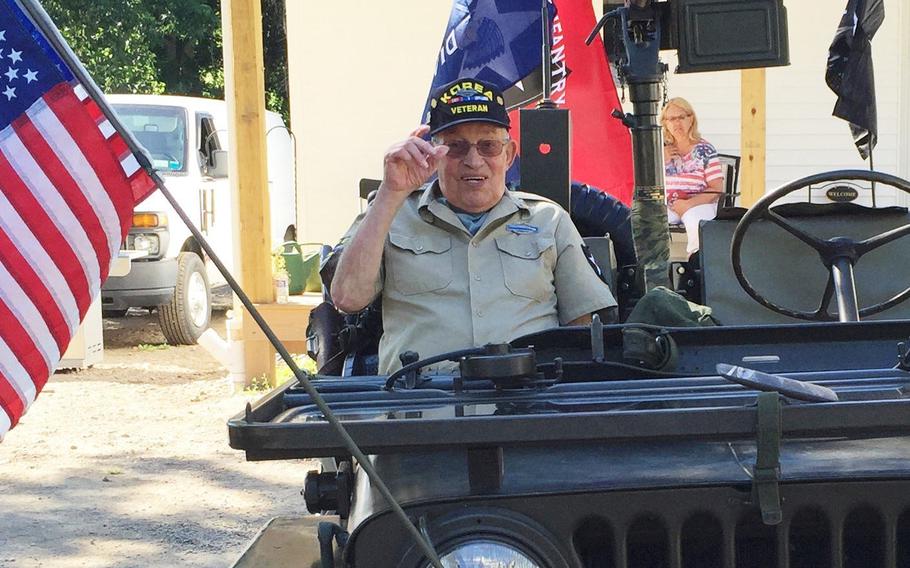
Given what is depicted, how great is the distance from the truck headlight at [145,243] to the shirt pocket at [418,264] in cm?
771

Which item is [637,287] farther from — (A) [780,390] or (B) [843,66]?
(A) [780,390]

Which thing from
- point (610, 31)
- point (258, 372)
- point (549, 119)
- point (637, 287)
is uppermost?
point (610, 31)

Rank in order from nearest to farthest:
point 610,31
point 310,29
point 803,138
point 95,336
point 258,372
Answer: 1. point 610,31
2. point 258,372
3. point 95,336
4. point 310,29
5. point 803,138

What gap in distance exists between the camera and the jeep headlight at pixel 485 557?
1883 mm

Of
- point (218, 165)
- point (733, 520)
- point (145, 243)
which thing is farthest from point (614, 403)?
point (218, 165)

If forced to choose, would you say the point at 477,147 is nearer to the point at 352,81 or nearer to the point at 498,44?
the point at 498,44

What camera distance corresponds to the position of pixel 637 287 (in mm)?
4273

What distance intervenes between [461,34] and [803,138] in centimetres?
574

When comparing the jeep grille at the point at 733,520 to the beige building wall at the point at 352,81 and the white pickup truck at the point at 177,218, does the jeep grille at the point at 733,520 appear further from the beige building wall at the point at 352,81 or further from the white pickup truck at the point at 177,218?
the beige building wall at the point at 352,81

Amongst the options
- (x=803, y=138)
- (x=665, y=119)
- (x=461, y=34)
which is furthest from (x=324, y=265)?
(x=803, y=138)

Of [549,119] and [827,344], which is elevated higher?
[549,119]

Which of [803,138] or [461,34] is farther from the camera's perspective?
[803,138]

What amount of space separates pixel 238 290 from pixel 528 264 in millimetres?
1900

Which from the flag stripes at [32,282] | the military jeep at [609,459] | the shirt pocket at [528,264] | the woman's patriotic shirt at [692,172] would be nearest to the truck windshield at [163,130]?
the woman's patriotic shirt at [692,172]
